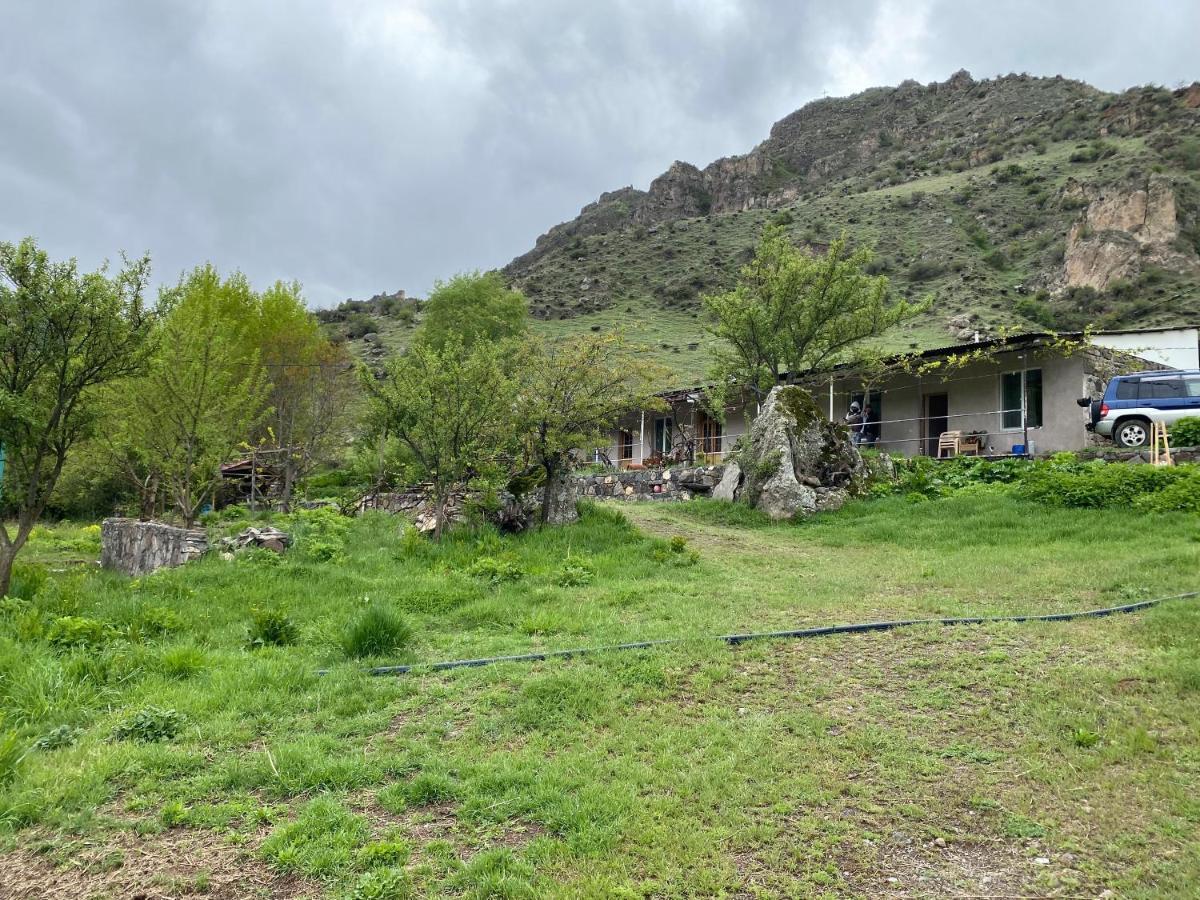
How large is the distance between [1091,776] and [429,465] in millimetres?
9073

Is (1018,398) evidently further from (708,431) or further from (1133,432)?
(708,431)

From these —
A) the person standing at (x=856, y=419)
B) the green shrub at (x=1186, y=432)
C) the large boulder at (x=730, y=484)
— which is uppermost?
the person standing at (x=856, y=419)

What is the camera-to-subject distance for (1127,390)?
14.4 metres

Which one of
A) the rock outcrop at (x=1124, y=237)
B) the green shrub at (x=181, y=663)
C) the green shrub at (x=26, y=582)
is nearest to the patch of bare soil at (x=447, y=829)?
the green shrub at (x=181, y=663)

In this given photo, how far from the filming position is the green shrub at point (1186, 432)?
13.2 m

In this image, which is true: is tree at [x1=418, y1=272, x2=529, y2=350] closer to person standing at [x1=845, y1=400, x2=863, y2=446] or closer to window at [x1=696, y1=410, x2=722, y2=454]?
window at [x1=696, y1=410, x2=722, y2=454]

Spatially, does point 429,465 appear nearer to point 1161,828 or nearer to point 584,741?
point 584,741

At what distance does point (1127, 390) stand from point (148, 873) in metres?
17.6

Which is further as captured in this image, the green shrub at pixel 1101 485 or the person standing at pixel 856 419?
the person standing at pixel 856 419

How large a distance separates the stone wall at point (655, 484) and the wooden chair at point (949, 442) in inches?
255

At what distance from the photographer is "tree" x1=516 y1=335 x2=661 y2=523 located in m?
11.2

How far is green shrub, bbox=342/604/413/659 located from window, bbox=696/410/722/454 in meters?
19.4

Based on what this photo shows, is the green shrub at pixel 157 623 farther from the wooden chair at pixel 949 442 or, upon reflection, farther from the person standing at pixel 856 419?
the person standing at pixel 856 419

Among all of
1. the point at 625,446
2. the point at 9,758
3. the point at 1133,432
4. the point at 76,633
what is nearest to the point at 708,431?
the point at 625,446
